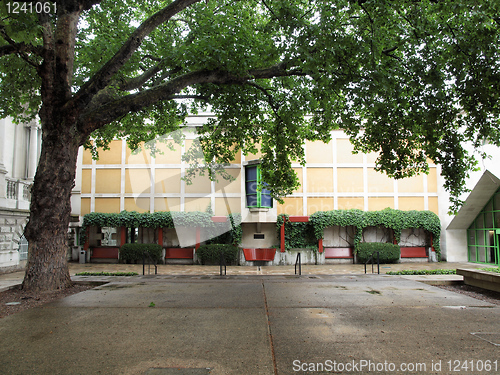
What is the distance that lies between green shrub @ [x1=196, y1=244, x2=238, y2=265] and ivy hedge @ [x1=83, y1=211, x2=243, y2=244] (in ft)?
2.27

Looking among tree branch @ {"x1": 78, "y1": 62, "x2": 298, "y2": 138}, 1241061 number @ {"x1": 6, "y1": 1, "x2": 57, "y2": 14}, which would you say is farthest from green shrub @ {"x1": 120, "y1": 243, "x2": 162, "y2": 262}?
1241061 number @ {"x1": 6, "y1": 1, "x2": 57, "y2": 14}

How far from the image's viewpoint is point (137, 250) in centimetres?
1920

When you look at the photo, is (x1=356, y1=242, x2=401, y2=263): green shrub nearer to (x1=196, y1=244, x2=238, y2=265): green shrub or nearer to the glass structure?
the glass structure

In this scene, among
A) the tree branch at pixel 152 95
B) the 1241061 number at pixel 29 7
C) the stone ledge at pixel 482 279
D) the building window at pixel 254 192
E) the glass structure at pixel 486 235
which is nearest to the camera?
the 1241061 number at pixel 29 7

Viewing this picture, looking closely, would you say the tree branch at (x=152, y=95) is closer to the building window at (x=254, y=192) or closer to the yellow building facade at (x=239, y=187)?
the building window at (x=254, y=192)

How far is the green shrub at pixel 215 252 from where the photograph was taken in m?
18.7

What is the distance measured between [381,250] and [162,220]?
1304 cm

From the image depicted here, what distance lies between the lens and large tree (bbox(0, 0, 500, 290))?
658cm

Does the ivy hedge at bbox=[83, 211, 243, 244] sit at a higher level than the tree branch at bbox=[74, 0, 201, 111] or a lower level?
lower

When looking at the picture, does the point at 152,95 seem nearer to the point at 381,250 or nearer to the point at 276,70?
the point at 276,70

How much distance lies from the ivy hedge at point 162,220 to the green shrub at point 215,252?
2.27ft

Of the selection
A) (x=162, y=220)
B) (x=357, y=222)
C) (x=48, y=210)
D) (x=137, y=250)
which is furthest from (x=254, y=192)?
(x=48, y=210)

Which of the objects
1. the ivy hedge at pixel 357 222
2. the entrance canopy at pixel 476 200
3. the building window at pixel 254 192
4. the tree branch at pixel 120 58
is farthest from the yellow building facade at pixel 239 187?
the tree branch at pixel 120 58

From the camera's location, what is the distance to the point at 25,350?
3.96 meters
